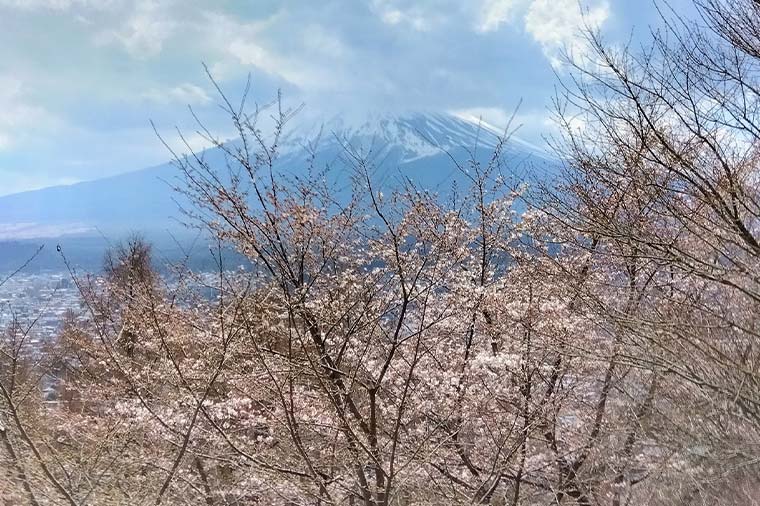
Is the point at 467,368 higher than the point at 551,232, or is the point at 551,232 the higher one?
the point at 551,232

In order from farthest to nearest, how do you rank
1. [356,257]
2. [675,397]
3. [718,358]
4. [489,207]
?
1. [489,207]
2. [356,257]
3. [675,397]
4. [718,358]

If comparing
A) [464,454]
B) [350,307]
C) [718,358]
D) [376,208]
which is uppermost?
[376,208]

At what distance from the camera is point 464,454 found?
6.04 m

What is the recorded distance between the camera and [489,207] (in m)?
8.03

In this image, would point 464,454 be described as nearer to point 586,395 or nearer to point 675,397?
point 586,395

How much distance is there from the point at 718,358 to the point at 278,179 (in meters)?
4.05

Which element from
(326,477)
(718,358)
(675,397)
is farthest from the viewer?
(675,397)

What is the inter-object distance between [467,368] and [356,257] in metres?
1.87

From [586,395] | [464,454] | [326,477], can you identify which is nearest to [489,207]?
[586,395]

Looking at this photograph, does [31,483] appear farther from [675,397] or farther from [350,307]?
[675,397]

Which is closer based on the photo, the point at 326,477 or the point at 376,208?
the point at 326,477

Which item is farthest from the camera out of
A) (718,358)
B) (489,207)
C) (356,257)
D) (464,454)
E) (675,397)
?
(489,207)

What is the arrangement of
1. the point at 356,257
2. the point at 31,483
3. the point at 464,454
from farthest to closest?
the point at 356,257 → the point at 464,454 → the point at 31,483

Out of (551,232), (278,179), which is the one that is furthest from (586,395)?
(278,179)
